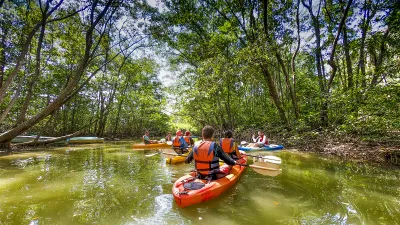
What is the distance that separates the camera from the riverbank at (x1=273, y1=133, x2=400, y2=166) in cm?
666

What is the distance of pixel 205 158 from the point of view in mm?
3727

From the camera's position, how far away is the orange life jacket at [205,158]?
368 centimetres

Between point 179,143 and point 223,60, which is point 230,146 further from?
point 223,60

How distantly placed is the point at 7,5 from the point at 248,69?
1266cm

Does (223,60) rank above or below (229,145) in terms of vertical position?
above

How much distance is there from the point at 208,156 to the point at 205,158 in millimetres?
77

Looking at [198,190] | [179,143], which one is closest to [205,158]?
[198,190]

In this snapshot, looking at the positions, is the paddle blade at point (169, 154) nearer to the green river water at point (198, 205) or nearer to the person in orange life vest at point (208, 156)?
the green river water at point (198, 205)

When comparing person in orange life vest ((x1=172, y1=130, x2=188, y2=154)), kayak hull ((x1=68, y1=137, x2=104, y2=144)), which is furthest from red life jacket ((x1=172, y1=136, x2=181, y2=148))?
kayak hull ((x1=68, y1=137, x2=104, y2=144))

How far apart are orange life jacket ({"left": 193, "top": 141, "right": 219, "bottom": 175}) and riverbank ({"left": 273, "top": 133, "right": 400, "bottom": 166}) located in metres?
6.48

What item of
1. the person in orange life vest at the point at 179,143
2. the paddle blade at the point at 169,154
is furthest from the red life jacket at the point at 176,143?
the paddle blade at the point at 169,154

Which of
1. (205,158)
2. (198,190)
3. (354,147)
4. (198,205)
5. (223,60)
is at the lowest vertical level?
(198,205)

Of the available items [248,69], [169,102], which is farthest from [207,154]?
[169,102]

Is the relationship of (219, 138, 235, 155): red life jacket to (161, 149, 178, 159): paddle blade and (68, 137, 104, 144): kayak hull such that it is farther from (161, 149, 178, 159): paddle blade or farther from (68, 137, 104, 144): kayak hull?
(68, 137, 104, 144): kayak hull
